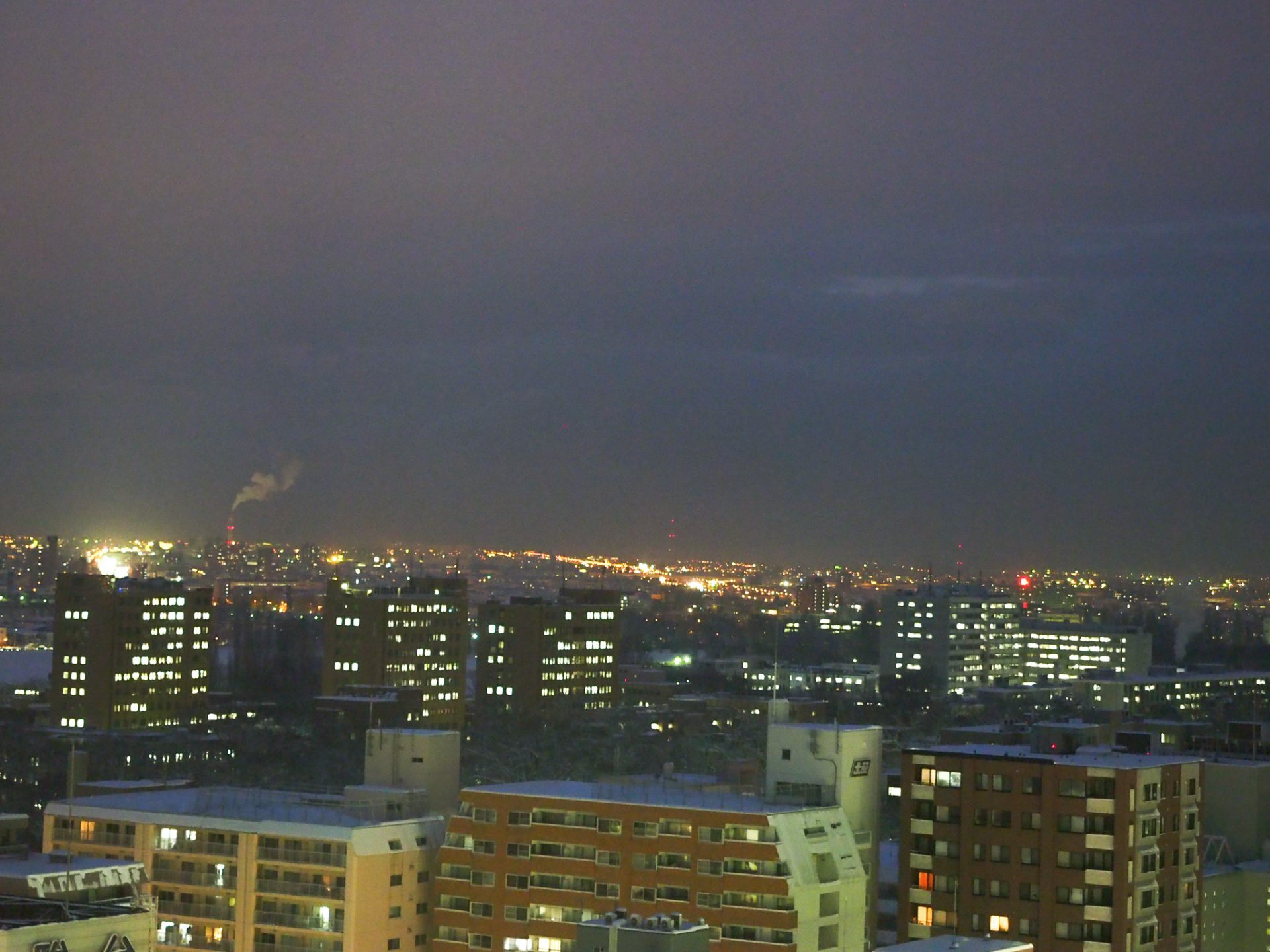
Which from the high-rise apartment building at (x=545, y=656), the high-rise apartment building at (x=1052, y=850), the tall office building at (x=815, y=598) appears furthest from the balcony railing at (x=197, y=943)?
the tall office building at (x=815, y=598)

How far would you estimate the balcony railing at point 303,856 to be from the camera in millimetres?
20125

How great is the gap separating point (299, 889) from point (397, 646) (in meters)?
Answer: 40.8

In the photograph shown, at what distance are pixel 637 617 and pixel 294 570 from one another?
16324mm

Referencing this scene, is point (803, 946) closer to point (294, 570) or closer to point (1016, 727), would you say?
point (1016, 727)

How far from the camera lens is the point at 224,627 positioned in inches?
3246

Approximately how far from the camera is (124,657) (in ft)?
188

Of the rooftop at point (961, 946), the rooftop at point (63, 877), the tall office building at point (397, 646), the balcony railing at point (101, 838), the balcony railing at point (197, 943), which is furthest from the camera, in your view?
the tall office building at point (397, 646)

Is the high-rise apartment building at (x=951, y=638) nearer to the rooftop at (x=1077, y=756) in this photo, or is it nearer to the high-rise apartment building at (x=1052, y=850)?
the rooftop at (x=1077, y=756)

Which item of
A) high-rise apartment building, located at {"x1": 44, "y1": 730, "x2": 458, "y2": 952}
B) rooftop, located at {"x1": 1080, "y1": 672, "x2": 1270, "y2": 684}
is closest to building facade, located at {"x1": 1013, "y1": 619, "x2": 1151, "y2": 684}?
rooftop, located at {"x1": 1080, "y1": 672, "x2": 1270, "y2": 684}

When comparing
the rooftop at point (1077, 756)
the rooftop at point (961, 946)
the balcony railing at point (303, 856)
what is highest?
the rooftop at point (1077, 756)

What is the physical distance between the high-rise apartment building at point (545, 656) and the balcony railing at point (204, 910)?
4099 cm

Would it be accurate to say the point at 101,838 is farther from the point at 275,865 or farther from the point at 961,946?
the point at 961,946

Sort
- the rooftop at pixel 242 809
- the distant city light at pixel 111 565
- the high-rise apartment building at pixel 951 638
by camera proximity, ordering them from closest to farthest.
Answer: the rooftop at pixel 242 809 → the distant city light at pixel 111 565 → the high-rise apartment building at pixel 951 638

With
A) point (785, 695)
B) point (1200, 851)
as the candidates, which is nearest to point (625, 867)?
point (1200, 851)
